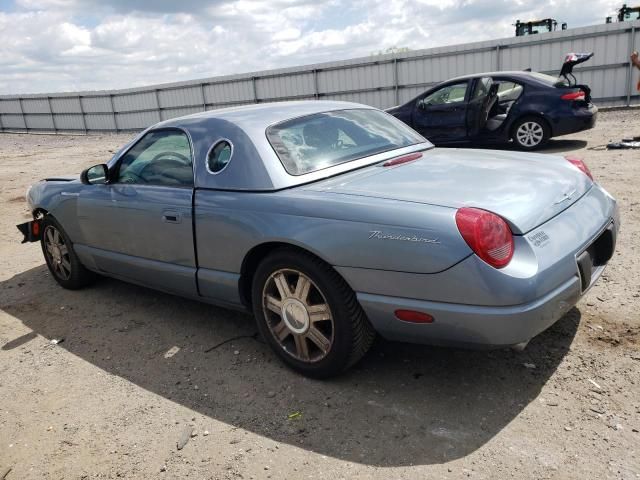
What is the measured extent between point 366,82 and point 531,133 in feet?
37.5

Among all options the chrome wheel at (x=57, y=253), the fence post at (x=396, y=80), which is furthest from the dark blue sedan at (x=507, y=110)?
the fence post at (x=396, y=80)

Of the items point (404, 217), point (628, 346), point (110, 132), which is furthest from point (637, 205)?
point (110, 132)

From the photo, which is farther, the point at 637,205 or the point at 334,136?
the point at 637,205

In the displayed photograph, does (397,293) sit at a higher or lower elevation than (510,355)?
higher

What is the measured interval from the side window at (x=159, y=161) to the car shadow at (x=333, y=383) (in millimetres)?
1097

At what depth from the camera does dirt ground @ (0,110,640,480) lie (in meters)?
2.53

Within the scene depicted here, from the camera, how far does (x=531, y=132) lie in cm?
988

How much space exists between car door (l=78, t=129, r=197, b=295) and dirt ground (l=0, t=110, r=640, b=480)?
0.48 m

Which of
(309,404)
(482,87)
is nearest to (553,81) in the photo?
(482,87)

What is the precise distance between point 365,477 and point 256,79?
22.5m

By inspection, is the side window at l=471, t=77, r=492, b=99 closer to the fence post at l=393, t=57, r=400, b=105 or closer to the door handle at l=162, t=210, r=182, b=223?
the door handle at l=162, t=210, r=182, b=223

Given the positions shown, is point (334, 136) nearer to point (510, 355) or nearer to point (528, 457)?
point (510, 355)

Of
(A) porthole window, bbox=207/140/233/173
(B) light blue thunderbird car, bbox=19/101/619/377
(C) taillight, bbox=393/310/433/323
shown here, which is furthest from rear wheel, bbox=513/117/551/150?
(C) taillight, bbox=393/310/433/323

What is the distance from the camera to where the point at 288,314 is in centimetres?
323
